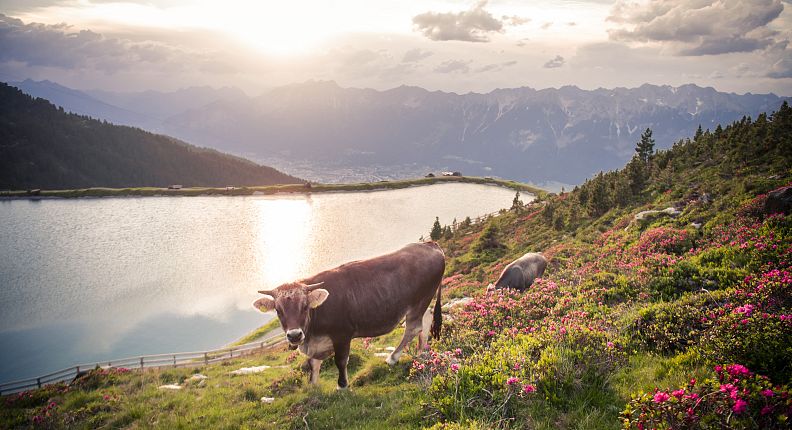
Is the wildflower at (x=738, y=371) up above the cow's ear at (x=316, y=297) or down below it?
above

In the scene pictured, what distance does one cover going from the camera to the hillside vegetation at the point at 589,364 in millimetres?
6086

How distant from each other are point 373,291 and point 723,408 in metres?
8.46

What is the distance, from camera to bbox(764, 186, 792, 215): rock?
47.8 ft

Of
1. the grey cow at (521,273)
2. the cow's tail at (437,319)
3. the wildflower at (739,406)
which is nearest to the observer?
the wildflower at (739,406)

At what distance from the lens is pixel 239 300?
38.5 metres

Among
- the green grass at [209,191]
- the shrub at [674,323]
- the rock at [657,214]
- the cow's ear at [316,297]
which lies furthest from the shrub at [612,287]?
the green grass at [209,191]

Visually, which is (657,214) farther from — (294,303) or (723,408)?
(294,303)

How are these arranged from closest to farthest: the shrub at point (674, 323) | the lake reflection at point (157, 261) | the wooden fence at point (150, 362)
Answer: the shrub at point (674, 323) < the wooden fence at point (150, 362) < the lake reflection at point (157, 261)

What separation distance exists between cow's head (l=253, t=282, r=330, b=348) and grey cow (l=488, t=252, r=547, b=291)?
12.6 metres

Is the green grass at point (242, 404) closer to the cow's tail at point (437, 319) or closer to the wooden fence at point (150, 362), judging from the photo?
the cow's tail at point (437, 319)

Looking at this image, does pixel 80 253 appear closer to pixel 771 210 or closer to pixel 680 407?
pixel 680 407

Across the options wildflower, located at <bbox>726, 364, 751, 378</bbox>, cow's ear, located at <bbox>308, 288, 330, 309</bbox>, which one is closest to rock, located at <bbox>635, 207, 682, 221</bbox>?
wildflower, located at <bbox>726, 364, 751, 378</bbox>

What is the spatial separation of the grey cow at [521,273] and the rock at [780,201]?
10269 mm

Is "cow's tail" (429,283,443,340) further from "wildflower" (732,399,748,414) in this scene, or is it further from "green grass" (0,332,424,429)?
"wildflower" (732,399,748,414)
